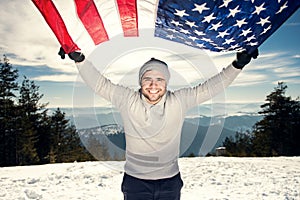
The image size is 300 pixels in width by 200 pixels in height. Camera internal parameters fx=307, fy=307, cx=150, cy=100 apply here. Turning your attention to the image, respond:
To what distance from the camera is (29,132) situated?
25984mm

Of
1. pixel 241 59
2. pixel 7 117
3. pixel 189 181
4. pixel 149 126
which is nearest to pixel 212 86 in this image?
pixel 241 59

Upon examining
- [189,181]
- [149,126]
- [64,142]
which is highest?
[149,126]

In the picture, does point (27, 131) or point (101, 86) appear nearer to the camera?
point (101, 86)

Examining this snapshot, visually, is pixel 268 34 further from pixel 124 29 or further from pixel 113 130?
pixel 113 130

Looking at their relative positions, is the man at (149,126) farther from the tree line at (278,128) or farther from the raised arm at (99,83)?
the tree line at (278,128)

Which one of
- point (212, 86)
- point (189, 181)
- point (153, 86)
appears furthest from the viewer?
point (189, 181)

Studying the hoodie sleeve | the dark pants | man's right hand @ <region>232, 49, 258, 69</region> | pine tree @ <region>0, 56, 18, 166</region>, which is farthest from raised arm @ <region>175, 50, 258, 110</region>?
Answer: pine tree @ <region>0, 56, 18, 166</region>

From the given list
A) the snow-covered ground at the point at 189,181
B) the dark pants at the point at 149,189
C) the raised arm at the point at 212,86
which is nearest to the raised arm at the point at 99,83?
the raised arm at the point at 212,86

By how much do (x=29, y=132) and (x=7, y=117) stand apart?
85.4 inches

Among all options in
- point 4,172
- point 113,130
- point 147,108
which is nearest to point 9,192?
point 4,172

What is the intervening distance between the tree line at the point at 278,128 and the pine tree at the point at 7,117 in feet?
60.4

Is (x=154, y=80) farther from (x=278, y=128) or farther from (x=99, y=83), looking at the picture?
(x=278, y=128)

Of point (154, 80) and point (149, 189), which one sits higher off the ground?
point (154, 80)

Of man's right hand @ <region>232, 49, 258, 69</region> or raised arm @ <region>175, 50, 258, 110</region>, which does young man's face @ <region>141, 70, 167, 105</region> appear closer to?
raised arm @ <region>175, 50, 258, 110</region>
